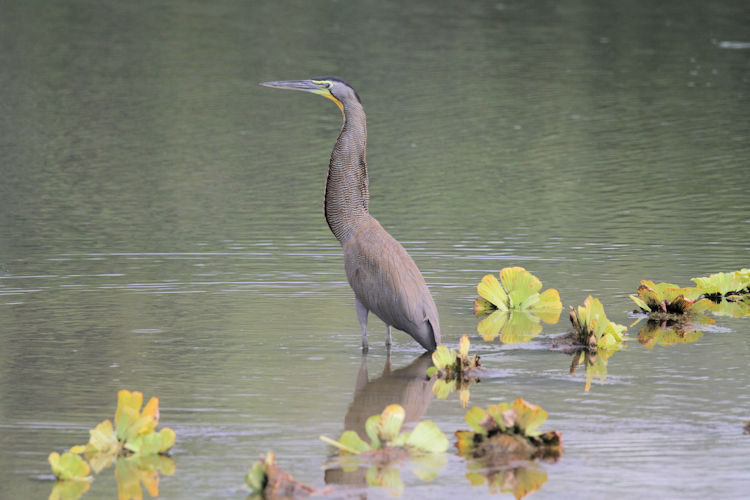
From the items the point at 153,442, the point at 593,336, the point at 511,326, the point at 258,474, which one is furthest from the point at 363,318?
the point at 258,474

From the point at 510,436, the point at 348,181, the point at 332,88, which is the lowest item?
the point at 510,436

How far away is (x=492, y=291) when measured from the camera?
34.9 ft

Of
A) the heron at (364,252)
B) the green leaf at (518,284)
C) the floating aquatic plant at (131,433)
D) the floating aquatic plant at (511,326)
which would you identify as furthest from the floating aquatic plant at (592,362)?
the floating aquatic plant at (131,433)

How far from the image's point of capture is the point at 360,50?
98.6ft

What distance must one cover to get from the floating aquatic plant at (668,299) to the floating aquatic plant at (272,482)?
15.6ft

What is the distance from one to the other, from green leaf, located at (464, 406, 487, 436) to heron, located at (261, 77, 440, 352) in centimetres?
224

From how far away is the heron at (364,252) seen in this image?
9250 mm

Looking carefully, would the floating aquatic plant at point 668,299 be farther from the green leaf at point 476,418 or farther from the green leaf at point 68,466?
the green leaf at point 68,466

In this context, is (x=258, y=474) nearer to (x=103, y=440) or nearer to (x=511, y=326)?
(x=103, y=440)

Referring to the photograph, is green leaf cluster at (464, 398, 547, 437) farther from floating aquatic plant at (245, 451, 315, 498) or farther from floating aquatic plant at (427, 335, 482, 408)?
floating aquatic plant at (427, 335, 482, 408)

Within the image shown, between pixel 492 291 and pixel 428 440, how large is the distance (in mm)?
3878

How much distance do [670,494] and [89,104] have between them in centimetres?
1897

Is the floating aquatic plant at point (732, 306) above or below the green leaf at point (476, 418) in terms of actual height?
below

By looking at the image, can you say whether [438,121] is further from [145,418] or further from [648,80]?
[145,418]
